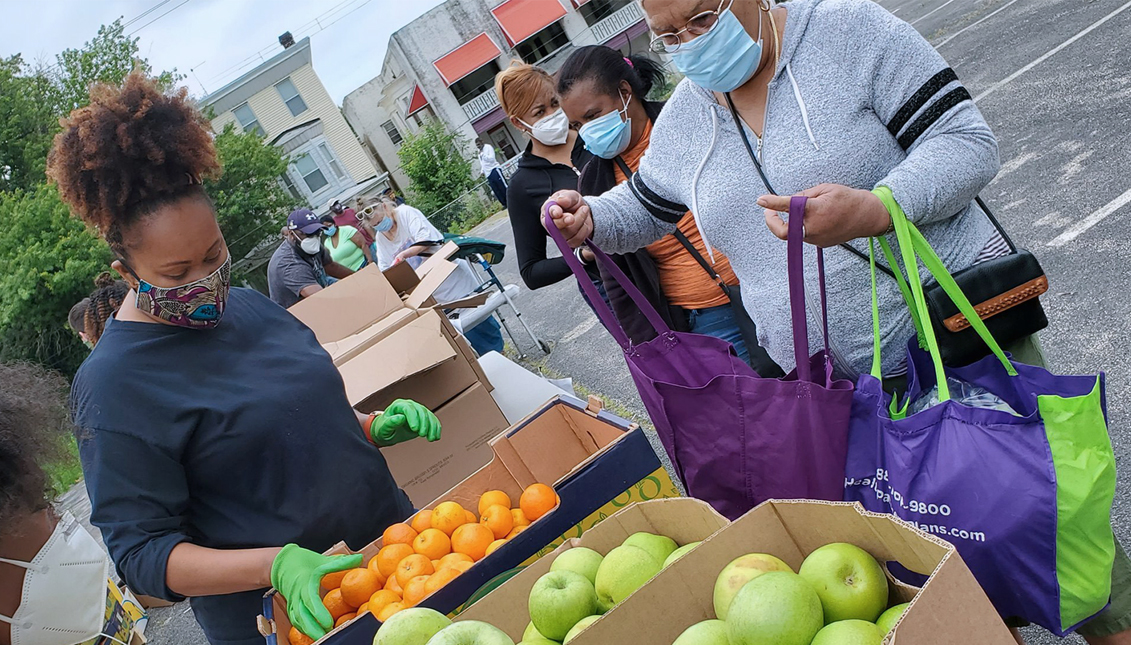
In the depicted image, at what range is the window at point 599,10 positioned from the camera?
31719 mm

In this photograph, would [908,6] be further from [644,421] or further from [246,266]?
[246,266]

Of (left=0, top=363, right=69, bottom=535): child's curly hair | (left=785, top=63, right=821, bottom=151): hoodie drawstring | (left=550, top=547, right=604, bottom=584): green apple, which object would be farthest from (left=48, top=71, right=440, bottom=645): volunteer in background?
(left=785, top=63, right=821, bottom=151): hoodie drawstring

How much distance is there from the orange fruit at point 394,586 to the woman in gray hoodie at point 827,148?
100 cm

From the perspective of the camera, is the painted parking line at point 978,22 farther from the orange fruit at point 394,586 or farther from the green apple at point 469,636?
the green apple at point 469,636

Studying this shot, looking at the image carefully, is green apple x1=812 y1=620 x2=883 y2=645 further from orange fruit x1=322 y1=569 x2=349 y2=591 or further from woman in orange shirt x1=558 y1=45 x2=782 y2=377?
woman in orange shirt x1=558 y1=45 x2=782 y2=377

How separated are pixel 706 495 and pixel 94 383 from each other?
5.00 feet

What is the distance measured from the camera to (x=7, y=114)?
23609 millimetres

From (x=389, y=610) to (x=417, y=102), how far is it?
3352cm

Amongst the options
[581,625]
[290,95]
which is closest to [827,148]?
[581,625]

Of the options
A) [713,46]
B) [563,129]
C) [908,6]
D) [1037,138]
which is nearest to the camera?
[713,46]

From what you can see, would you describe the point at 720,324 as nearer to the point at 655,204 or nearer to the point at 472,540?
the point at 655,204

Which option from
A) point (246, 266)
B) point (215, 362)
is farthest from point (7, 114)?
point (215, 362)

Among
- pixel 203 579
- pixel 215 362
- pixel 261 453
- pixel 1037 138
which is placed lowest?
pixel 1037 138

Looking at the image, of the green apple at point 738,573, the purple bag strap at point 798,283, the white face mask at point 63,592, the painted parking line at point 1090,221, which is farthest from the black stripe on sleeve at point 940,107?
the painted parking line at point 1090,221
